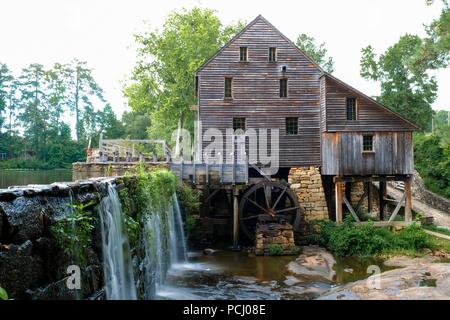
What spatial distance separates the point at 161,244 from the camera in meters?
13.7

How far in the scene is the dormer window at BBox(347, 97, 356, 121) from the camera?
822 inches

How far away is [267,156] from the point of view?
21.6 meters

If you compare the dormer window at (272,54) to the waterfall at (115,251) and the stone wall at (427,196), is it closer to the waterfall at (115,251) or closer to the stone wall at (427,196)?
the stone wall at (427,196)

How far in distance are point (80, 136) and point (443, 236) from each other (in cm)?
4797

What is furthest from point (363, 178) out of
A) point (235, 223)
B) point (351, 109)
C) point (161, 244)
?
point (161, 244)

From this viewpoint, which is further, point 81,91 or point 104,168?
point 81,91

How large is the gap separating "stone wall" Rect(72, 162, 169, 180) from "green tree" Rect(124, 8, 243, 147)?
13148 millimetres

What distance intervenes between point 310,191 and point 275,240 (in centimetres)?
441

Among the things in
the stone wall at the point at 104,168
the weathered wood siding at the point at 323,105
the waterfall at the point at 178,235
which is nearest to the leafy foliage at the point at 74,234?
the waterfall at the point at 178,235

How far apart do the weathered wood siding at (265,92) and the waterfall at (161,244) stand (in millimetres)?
5608

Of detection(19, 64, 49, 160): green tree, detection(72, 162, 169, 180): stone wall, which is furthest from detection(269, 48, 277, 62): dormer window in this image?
detection(19, 64, 49, 160): green tree

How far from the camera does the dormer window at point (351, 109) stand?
20.9 meters

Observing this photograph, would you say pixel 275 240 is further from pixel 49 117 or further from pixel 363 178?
pixel 49 117
